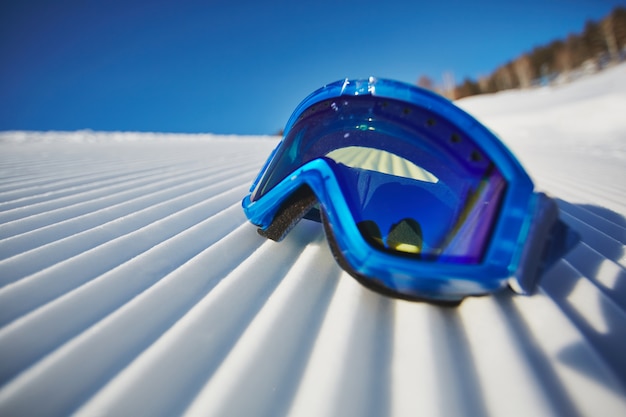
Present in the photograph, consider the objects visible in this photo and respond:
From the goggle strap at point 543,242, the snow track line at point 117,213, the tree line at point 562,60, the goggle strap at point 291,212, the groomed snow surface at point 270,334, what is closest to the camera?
the groomed snow surface at point 270,334

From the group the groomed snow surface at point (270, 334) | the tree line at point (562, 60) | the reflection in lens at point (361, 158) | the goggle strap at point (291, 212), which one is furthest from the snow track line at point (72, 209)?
the tree line at point (562, 60)

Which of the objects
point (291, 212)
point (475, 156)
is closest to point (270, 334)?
point (291, 212)

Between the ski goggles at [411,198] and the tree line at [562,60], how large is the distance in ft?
97.5

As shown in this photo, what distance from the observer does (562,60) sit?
98.9 feet

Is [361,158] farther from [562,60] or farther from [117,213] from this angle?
[562,60]

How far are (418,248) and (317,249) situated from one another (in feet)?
1.56

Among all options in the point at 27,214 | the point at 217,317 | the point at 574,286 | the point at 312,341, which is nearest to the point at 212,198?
the point at 27,214

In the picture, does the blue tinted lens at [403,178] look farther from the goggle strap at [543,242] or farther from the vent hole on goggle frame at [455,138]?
the goggle strap at [543,242]

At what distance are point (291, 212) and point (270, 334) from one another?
0.58 m

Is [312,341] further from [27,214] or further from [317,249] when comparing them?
[27,214]

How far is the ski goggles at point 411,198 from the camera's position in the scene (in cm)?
87

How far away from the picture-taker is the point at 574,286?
1.05 meters

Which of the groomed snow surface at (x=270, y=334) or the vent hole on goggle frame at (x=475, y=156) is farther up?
the vent hole on goggle frame at (x=475, y=156)

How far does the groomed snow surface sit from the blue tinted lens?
25 centimetres
